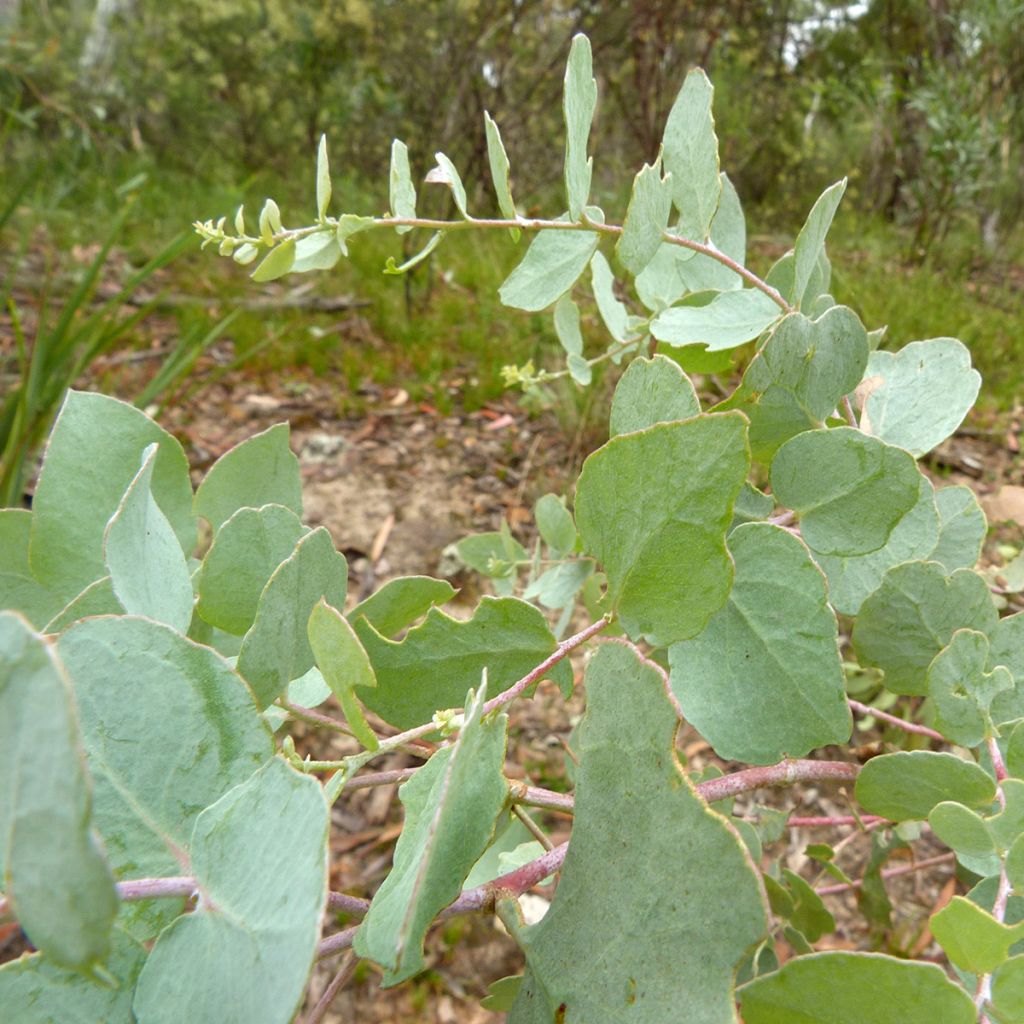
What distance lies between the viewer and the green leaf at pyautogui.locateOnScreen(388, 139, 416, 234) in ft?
1.46

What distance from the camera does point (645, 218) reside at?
40 cm

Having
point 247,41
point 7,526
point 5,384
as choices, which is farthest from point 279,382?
point 247,41

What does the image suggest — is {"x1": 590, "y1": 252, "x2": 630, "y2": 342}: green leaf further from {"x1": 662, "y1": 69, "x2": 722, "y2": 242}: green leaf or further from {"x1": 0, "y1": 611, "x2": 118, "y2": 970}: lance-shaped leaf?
{"x1": 0, "y1": 611, "x2": 118, "y2": 970}: lance-shaped leaf

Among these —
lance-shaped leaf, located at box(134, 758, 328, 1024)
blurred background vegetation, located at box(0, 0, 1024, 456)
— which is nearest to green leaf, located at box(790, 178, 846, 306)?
lance-shaped leaf, located at box(134, 758, 328, 1024)

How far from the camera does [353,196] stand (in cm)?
394

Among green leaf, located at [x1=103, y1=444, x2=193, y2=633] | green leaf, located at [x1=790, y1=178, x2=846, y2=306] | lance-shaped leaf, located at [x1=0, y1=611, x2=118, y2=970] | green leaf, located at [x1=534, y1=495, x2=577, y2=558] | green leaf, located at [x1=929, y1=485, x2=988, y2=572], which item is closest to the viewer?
lance-shaped leaf, located at [x1=0, y1=611, x2=118, y2=970]

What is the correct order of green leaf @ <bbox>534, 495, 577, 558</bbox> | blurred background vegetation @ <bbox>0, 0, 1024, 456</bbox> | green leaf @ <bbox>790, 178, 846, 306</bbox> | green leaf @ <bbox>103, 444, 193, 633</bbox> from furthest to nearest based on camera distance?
blurred background vegetation @ <bbox>0, 0, 1024, 456</bbox> < green leaf @ <bbox>534, 495, 577, 558</bbox> < green leaf @ <bbox>790, 178, 846, 306</bbox> < green leaf @ <bbox>103, 444, 193, 633</bbox>

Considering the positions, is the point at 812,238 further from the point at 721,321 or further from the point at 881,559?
the point at 881,559

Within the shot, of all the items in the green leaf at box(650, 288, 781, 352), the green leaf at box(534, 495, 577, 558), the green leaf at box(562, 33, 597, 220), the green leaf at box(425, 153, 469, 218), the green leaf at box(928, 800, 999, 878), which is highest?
the green leaf at box(562, 33, 597, 220)

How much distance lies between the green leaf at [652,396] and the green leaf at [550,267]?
0.16 m

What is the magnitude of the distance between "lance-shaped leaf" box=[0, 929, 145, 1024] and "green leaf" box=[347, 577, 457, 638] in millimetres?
150

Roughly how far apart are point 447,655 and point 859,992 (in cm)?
18

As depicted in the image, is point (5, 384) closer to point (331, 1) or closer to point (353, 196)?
point (353, 196)

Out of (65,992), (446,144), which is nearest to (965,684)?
(65,992)
